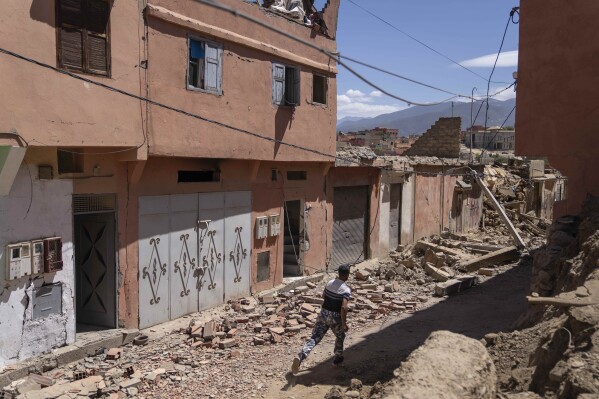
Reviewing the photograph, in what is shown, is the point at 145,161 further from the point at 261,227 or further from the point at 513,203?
the point at 513,203

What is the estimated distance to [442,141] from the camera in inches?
917

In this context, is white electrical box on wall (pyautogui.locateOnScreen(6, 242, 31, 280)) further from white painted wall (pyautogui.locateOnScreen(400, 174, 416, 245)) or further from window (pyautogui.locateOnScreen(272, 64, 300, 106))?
white painted wall (pyautogui.locateOnScreen(400, 174, 416, 245))

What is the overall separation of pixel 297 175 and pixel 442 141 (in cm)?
1123

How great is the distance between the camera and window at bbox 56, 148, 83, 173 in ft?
28.7

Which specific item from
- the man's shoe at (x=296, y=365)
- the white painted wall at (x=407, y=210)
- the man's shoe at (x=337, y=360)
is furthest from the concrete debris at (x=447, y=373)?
the white painted wall at (x=407, y=210)

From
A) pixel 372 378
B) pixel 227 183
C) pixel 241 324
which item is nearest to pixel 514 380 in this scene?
pixel 372 378

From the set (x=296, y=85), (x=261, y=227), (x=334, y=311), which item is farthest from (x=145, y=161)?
(x=296, y=85)

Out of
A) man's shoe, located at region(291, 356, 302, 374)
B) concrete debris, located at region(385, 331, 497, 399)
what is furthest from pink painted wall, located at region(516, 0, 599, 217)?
man's shoe, located at region(291, 356, 302, 374)

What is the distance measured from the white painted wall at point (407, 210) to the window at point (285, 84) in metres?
7.04

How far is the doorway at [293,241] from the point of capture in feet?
48.4

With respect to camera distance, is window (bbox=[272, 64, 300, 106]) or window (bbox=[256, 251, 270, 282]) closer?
window (bbox=[272, 64, 300, 106])

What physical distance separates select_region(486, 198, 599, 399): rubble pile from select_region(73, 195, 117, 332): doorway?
6828 millimetres

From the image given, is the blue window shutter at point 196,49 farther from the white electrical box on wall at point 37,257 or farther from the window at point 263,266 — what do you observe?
the window at point 263,266

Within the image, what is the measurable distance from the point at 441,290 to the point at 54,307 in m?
8.68
